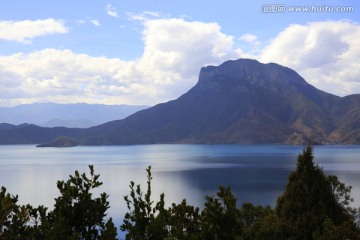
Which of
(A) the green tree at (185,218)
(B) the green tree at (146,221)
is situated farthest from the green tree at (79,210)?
(A) the green tree at (185,218)

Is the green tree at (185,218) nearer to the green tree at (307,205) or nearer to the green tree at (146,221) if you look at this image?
the green tree at (146,221)

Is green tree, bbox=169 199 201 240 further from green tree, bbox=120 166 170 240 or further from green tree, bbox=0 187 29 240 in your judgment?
green tree, bbox=0 187 29 240

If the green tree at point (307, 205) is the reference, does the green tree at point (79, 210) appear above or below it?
above

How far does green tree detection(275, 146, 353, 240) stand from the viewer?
20891mm

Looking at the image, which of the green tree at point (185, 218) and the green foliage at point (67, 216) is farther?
the green tree at point (185, 218)

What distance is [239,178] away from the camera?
15212 cm

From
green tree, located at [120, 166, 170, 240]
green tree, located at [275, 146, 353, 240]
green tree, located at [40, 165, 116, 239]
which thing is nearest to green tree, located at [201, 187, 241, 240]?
green tree, located at [120, 166, 170, 240]

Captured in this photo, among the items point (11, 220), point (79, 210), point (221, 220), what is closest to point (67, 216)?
point (79, 210)

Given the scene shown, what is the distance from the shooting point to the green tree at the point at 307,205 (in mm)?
20891

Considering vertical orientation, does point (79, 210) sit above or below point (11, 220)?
above

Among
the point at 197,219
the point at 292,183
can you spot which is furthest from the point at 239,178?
the point at 197,219

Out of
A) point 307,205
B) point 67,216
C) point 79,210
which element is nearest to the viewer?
point 67,216

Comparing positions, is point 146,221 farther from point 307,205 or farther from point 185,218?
point 307,205

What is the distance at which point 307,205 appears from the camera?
2148cm
